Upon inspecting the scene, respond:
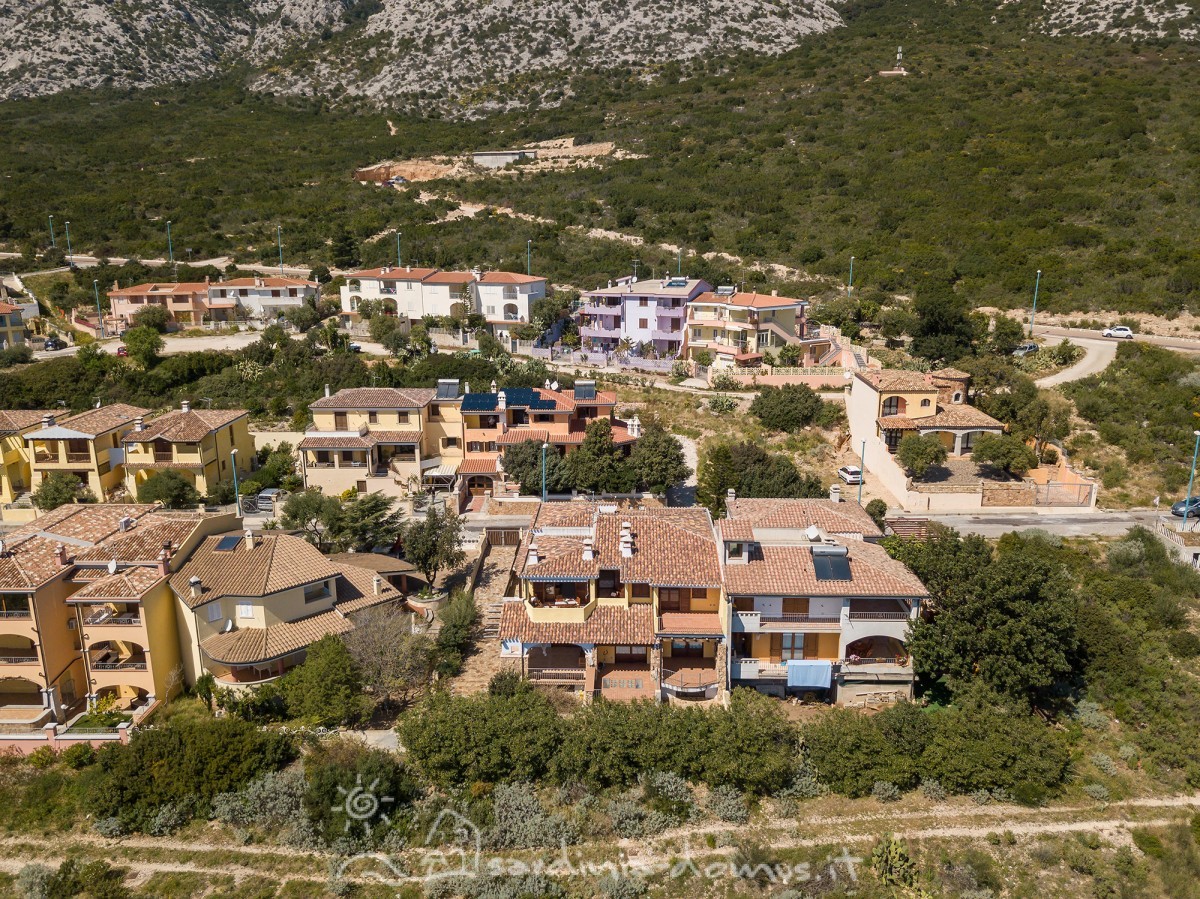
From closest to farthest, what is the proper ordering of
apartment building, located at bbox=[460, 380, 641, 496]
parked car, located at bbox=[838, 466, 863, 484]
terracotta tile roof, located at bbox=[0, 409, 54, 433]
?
terracotta tile roof, located at bbox=[0, 409, 54, 433] → parked car, located at bbox=[838, 466, 863, 484] → apartment building, located at bbox=[460, 380, 641, 496]

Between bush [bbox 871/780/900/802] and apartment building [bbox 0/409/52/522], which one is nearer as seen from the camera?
bush [bbox 871/780/900/802]

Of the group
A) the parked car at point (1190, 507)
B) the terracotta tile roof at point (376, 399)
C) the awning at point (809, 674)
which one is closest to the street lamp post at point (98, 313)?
the terracotta tile roof at point (376, 399)

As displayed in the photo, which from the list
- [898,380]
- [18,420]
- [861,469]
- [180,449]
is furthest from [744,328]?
[18,420]

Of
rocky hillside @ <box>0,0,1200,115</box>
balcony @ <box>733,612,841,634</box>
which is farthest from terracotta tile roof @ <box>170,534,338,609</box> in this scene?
rocky hillside @ <box>0,0,1200,115</box>

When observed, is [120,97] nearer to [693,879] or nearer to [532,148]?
[532,148]

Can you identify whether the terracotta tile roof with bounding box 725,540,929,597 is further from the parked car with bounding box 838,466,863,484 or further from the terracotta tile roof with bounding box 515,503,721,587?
the parked car with bounding box 838,466,863,484

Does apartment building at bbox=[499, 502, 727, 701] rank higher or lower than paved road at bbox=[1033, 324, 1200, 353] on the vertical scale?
lower

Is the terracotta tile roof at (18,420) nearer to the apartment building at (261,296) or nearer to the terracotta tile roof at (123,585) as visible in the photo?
the terracotta tile roof at (123,585)
